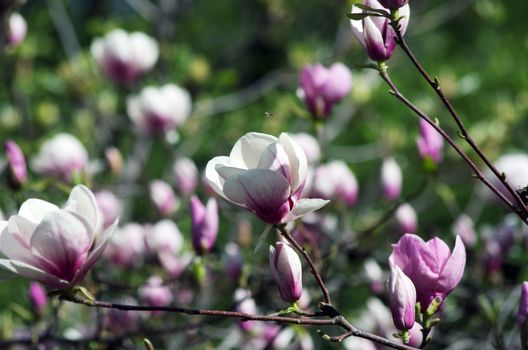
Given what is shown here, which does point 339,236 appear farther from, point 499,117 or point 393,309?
point 499,117

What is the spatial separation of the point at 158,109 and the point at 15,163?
88cm

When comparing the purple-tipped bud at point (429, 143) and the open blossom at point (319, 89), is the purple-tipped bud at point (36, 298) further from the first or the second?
the purple-tipped bud at point (429, 143)

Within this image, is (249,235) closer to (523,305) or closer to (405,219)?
(405,219)

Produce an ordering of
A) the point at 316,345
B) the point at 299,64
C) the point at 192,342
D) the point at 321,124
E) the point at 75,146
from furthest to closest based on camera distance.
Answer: the point at 299,64 → the point at 316,345 → the point at 75,146 → the point at 192,342 → the point at 321,124

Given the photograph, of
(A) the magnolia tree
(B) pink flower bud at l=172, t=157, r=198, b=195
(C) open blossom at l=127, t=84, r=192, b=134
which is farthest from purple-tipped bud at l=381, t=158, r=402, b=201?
(C) open blossom at l=127, t=84, r=192, b=134

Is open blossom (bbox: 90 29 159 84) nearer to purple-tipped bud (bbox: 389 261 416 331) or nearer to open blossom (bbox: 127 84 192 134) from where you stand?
open blossom (bbox: 127 84 192 134)

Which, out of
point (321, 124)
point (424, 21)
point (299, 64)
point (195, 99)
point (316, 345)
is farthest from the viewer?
point (424, 21)

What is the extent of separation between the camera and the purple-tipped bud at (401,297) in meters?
0.96

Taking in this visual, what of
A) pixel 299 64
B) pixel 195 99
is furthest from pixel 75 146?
pixel 299 64

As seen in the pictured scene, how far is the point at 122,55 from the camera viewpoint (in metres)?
2.62

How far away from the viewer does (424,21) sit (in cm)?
418

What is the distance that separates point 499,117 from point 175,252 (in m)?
1.96

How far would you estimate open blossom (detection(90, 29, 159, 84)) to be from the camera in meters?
2.62

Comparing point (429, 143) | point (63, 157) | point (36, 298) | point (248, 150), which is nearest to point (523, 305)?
point (248, 150)
